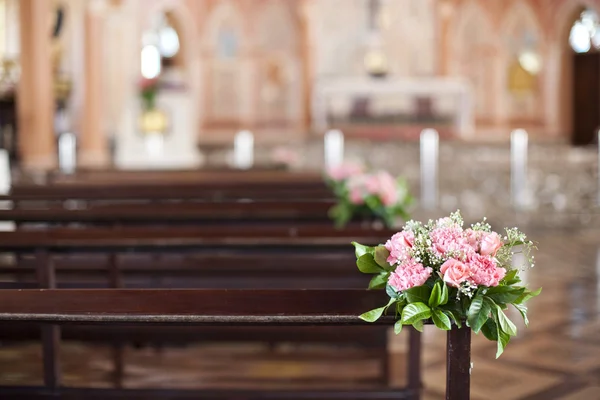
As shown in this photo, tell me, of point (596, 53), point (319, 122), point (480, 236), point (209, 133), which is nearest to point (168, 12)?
point (209, 133)

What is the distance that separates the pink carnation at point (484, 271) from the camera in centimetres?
177

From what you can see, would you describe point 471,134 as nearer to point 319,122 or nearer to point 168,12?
point 319,122

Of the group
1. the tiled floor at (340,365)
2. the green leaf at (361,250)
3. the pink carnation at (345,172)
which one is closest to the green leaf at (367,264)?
the green leaf at (361,250)

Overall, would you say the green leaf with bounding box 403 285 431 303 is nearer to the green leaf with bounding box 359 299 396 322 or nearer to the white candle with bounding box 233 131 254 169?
the green leaf with bounding box 359 299 396 322

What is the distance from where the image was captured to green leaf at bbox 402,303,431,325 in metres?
1.76

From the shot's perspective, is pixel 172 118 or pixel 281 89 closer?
pixel 172 118

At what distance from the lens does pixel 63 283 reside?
3854 millimetres

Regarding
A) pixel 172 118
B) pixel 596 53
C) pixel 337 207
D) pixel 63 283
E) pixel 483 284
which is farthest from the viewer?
pixel 596 53

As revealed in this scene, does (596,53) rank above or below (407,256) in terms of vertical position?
above

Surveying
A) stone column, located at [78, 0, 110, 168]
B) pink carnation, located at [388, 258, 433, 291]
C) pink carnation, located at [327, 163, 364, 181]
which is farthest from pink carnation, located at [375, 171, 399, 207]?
stone column, located at [78, 0, 110, 168]

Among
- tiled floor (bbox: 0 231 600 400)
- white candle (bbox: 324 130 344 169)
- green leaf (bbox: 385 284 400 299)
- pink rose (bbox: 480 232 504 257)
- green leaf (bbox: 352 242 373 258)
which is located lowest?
tiled floor (bbox: 0 231 600 400)

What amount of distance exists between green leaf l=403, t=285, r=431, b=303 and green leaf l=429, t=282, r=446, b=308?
0.08 ft

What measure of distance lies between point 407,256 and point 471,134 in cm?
1533

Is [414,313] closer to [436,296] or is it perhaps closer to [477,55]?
[436,296]
